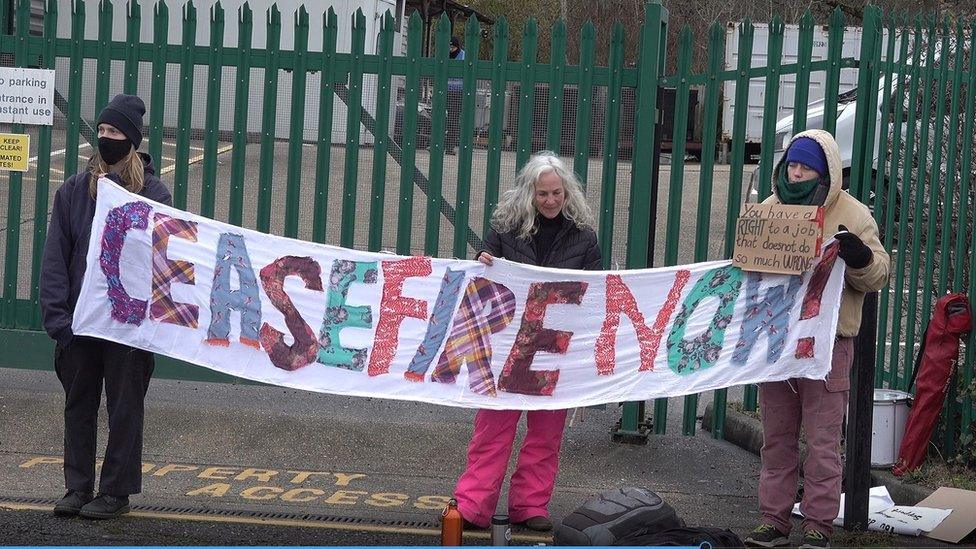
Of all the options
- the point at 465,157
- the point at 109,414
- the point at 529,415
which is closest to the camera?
the point at 109,414

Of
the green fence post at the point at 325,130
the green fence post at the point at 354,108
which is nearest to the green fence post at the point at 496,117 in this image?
the green fence post at the point at 354,108

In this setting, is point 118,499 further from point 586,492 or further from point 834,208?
point 834,208

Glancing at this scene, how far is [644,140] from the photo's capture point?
783 cm

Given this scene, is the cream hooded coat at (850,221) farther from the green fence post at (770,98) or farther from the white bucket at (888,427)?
the green fence post at (770,98)

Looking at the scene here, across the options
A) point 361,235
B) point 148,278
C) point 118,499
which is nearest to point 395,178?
point 361,235

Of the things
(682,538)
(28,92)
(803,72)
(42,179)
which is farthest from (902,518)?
(28,92)

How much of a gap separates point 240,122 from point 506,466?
3.16 metres

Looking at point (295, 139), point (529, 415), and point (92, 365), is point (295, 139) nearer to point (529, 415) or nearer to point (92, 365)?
point (92, 365)

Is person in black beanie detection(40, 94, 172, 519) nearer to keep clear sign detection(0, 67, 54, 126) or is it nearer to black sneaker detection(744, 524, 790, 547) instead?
keep clear sign detection(0, 67, 54, 126)

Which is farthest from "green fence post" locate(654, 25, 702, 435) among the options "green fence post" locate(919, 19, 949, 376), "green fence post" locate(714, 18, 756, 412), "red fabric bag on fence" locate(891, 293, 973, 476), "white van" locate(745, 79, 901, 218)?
"red fabric bag on fence" locate(891, 293, 973, 476)

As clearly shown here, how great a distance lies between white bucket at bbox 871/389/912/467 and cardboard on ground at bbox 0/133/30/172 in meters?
5.39

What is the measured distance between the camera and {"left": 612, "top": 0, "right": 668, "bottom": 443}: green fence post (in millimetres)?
7789

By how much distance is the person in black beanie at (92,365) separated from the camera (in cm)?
605

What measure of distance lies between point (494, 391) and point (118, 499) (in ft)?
6.03
